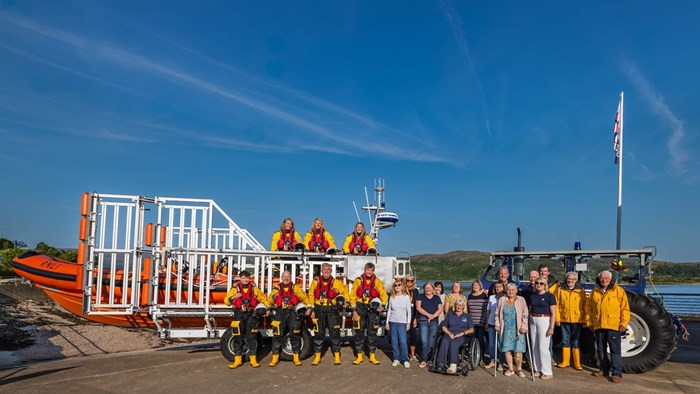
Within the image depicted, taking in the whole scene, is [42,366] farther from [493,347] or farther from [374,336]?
[493,347]

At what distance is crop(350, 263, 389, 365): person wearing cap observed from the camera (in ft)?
25.6

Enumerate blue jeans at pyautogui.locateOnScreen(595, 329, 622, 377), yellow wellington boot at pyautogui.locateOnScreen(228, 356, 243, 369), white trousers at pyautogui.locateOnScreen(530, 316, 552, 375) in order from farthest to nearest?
1. yellow wellington boot at pyautogui.locateOnScreen(228, 356, 243, 369)
2. white trousers at pyautogui.locateOnScreen(530, 316, 552, 375)
3. blue jeans at pyautogui.locateOnScreen(595, 329, 622, 377)

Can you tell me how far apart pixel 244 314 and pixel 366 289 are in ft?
6.66

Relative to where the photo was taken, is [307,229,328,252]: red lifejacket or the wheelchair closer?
the wheelchair

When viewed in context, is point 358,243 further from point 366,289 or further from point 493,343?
point 493,343

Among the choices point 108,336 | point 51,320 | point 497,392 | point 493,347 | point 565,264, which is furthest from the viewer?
point 51,320

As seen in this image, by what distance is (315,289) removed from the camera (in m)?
7.87

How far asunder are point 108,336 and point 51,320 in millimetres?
3219

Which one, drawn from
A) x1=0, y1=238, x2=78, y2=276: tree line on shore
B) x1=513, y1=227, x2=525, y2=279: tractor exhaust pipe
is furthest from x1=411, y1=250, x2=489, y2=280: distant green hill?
x1=0, y1=238, x2=78, y2=276: tree line on shore

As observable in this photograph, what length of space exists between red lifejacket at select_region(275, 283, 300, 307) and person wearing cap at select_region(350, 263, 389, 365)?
37.8 inches

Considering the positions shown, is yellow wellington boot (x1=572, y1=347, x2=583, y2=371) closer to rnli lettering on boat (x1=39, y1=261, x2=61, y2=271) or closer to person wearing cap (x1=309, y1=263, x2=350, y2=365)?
person wearing cap (x1=309, y1=263, x2=350, y2=365)

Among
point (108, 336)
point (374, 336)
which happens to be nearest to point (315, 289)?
point (374, 336)

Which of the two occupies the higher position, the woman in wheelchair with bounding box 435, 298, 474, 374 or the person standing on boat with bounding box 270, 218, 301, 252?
the person standing on boat with bounding box 270, 218, 301, 252

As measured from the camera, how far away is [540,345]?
6871 millimetres
